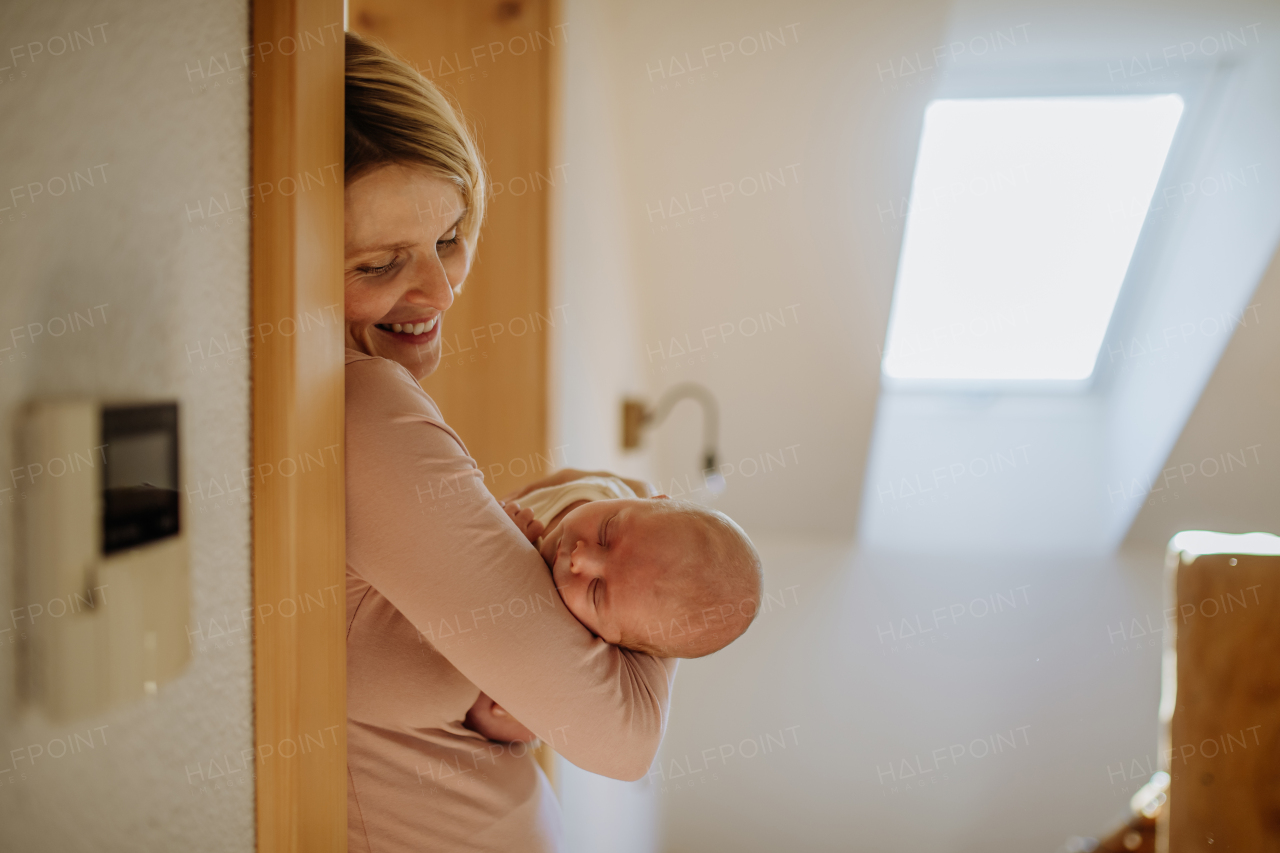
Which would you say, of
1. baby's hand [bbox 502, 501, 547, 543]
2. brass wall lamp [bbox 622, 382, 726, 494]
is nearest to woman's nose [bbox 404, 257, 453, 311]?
baby's hand [bbox 502, 501, 547, 543]

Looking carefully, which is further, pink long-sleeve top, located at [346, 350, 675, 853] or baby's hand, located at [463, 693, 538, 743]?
baby's hand, located at [463, 693, 538, 743]

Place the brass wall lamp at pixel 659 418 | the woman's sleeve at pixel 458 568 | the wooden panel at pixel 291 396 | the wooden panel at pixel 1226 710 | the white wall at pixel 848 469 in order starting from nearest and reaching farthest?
the wooden panel at pixel 291 396 → the woman's sleeve at pixel 458 568 → the wooden panel at pixel 1226 710 → the white wall at pixel 848 469 → the brass wall lamp at pixel 659 418

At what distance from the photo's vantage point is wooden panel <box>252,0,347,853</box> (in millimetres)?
458

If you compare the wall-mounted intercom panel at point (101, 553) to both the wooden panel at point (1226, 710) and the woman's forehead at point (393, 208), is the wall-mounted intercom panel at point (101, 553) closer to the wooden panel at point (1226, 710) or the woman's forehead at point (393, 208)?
the woman's forehead at point (393, 208)

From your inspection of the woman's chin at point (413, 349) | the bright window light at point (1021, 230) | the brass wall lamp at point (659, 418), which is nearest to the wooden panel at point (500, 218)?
the woman's chin at point (413, 349)

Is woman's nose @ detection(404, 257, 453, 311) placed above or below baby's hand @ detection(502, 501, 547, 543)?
above

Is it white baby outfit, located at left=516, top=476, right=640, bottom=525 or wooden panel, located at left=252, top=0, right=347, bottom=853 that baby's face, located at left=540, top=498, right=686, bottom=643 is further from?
wooden panel, located at left=252, top=0, right=347, bottom=853

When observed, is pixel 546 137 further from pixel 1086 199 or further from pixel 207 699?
pixel 1086 199

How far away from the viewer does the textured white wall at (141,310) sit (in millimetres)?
298

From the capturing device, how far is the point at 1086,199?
8.13 feet

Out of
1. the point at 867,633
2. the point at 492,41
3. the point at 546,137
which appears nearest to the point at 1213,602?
the point at 546,137

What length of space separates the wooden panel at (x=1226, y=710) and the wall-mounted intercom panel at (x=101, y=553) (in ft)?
4.69

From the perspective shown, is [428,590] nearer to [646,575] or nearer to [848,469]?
[646,575]

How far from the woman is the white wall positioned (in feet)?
2.73
